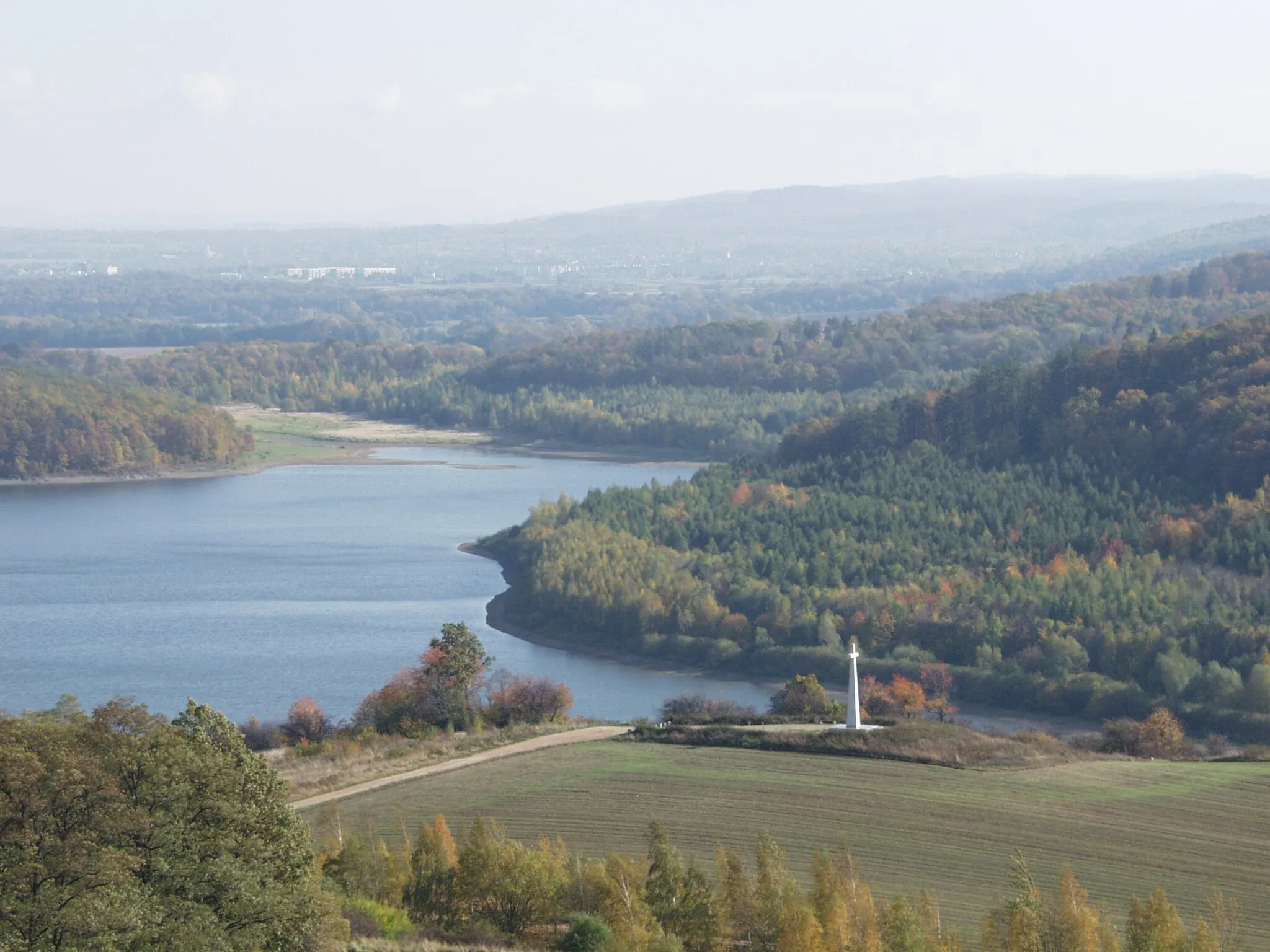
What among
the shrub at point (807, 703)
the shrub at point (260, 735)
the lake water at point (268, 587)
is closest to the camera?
the shrub at point (260, 735)

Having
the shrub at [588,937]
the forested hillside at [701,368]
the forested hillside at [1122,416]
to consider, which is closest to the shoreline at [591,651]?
the forested hillside at [1122,416]

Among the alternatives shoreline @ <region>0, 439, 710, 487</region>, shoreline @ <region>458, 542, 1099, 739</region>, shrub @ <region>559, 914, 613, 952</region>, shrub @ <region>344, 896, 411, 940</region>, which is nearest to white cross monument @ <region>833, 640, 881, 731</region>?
shoreline @ <region>458, 542, 1099, 739</region>

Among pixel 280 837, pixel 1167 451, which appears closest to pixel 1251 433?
pixel 1167 451

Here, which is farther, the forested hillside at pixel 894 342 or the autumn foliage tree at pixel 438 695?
the forested hillside at pixel 894 342

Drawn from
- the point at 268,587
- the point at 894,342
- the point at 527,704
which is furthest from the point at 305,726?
the point at 894,342

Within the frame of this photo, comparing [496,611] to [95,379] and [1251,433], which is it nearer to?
[1251,433]

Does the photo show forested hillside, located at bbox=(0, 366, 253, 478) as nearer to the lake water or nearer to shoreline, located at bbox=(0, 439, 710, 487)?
shoreline, located at bbox=(0, 439, 710, 487)

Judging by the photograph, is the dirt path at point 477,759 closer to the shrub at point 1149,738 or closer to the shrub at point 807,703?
the shrub at point 807,703
